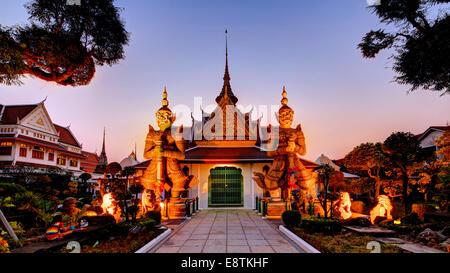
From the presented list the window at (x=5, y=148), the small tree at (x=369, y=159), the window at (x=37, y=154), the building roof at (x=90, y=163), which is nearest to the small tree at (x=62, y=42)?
the small tree at (x=369, y=159)

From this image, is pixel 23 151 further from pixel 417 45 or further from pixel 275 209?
pixel 417 45

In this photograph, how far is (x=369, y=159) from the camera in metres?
14.7

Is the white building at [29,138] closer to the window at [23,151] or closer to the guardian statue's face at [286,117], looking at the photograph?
the window at [23,151]

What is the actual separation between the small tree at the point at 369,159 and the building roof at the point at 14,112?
92.4 ft

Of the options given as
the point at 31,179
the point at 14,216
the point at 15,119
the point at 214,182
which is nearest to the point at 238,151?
the point at 214,182

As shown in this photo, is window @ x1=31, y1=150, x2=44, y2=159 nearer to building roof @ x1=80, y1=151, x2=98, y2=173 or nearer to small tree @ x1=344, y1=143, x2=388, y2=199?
building roof @ x1=80, y1=151, x2=98, y2=173

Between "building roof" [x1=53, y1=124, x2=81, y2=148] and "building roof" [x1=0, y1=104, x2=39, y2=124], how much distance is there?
24.2ft

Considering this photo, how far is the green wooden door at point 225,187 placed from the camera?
50.3 feet

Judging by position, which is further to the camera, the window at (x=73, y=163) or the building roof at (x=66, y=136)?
the building roof at (x=66, y=136)

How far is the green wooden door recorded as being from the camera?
15.3 meters
